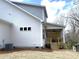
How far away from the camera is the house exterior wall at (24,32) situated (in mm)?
26766

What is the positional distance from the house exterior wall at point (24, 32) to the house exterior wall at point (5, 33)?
610mm

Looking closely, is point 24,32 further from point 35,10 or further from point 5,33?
point 35,10

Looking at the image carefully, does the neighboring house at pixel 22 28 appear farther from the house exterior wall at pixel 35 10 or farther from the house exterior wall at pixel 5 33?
the house exterior wall at pixel 35 10

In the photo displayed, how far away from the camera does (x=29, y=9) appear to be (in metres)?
30.7

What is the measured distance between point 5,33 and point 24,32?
7.46 feet

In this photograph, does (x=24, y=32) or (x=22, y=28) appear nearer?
(x=24, y=32)

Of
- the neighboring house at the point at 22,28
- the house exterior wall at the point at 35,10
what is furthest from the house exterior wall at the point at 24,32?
the house exterior wall at the point at 35,10

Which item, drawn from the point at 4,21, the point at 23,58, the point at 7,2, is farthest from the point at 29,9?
the point at 23,58

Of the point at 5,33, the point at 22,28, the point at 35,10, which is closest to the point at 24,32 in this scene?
the point at 22,28

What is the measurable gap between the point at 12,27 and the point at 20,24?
102cm

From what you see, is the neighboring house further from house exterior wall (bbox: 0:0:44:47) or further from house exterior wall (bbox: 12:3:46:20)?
house exterior wall (bbox: 12:3:46:20)

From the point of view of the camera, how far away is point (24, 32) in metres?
26.8

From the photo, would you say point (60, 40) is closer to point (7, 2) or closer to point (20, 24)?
point (20, 24)

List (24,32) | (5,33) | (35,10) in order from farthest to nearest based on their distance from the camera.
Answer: (35,10)
(24,32)
(5,33)
